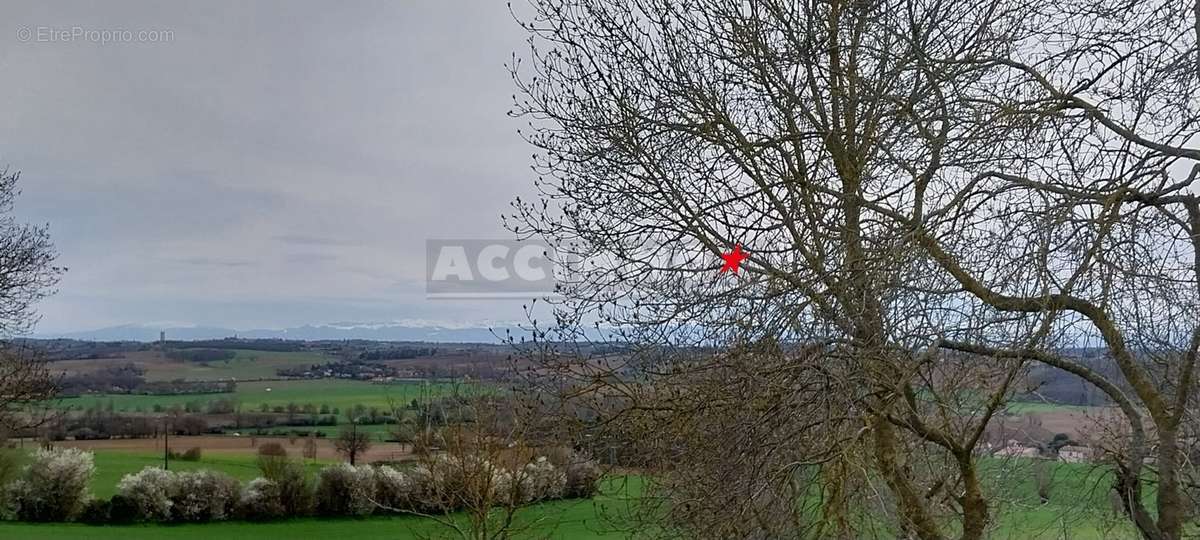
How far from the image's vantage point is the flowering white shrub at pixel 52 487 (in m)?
14.8

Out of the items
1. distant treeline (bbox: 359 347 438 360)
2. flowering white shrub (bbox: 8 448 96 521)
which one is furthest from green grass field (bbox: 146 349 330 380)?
distant treeline (bbox: 359 347 438 360)

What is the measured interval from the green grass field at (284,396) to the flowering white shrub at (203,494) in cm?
161

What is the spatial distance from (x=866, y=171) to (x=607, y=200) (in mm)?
1089

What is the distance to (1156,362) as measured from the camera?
8.63 ft

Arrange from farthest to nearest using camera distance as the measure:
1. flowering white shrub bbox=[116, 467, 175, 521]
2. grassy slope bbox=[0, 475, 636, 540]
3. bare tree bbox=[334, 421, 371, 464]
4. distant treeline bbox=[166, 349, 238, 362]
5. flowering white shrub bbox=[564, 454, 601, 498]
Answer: flowering white shrub bbox=[116, 467, 175, 521] → distant treeline bbox=[166, 349, 238, 362] → bare tree bbox=[334, 421, 371, 464] → grassy slope bbox=[0, 475, 636, 540] → flowering white shrub bbox=[564, 454, 601, 498]

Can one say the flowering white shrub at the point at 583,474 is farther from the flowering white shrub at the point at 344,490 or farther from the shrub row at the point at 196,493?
the flowering white shrub at the point at 344,490

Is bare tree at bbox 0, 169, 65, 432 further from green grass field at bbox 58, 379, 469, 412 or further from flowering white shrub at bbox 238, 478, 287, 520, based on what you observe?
flowering white shrub at bbox 238, 478, 287, 520

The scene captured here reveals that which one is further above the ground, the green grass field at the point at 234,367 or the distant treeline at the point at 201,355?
the distant treeline at the point at 201,355

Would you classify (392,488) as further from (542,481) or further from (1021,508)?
(1021,508)

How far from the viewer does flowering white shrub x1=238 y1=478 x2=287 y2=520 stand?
15602mm

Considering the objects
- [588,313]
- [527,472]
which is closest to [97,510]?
[527,472]

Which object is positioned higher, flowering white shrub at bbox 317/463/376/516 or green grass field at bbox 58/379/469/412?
green grass field at bbox 58/379/469/412

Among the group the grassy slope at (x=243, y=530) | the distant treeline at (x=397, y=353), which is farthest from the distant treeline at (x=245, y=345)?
the grassy slope at (x=243, y=530)

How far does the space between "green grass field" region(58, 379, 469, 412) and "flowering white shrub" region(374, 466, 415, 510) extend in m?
1.72
